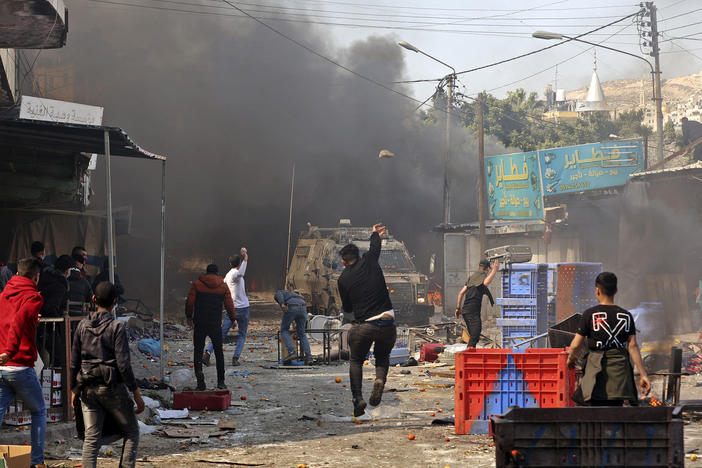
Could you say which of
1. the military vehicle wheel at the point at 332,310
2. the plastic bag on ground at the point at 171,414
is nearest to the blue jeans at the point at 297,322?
the plastic bag on ground at the point at 171,414

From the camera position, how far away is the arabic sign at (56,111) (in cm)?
1622

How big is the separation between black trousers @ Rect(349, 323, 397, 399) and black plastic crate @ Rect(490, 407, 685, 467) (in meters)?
4.14

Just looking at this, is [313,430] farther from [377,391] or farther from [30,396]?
[30,396]

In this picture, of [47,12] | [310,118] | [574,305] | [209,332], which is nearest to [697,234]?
[574,305]

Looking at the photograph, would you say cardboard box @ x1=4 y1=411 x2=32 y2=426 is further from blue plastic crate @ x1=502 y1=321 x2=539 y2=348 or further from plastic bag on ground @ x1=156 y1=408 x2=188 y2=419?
blue plastic crate @ x1=502 y1=321 x2=539 y2=348

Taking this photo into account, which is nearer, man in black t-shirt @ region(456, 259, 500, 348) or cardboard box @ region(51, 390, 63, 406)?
cardboard box @ region(51, 390, 63, 406)

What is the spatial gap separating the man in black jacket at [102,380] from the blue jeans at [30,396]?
888 millimetres

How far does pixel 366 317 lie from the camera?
28.0ft

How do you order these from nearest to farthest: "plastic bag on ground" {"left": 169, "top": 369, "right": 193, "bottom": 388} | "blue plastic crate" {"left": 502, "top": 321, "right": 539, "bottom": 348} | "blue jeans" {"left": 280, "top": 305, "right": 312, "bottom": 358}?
"plastic bag on ground" {"left": 169, "top": 369, "right": 193, "bottom": 388}, "blue plastic crate" {"left": 502, "top": 321, "right": 539, "bottom": 348}, "blue jeans" {"left": 280, "top": 305, "right": 312, "bottom": 358}

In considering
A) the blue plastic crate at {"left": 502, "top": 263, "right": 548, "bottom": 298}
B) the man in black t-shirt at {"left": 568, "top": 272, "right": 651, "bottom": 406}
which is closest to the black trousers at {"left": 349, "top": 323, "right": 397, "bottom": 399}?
the man in black t-shirt at {"left": 568, "top": 272, "right": 651, "bottom": 406}

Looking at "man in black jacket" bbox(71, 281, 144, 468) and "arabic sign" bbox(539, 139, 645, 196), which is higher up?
"arabic sign" bbox(539, 139, 645, 196)

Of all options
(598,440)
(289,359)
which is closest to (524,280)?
(289,359)

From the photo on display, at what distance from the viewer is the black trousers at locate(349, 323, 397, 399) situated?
8.48m

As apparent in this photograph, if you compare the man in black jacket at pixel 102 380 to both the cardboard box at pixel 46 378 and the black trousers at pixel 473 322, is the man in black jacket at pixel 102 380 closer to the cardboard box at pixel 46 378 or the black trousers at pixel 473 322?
the cardboard box at pixel 46 378
